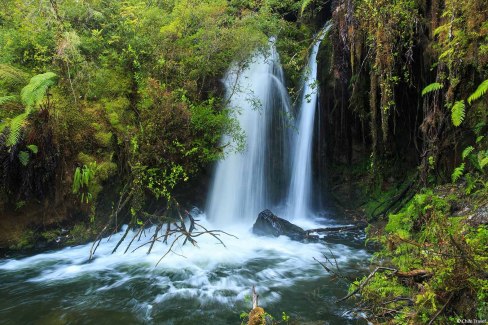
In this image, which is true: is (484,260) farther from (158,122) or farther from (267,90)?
(267,90)

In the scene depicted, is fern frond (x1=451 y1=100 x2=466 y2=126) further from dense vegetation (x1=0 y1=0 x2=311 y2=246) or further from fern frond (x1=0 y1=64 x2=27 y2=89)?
fern frond (x1=0 y1=64 x2=27 y2=89)

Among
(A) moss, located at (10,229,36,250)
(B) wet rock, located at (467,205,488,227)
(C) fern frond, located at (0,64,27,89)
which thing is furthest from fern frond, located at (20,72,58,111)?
(B) wet rock, located at (467,205,488,227)

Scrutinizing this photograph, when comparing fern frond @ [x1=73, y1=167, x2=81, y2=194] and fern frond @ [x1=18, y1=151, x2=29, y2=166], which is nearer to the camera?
fern frond @ [x1=18, y1=151, x2=29, y2=166]

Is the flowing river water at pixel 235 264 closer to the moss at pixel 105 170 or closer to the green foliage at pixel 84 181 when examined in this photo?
the green foliage at pixel 84 181

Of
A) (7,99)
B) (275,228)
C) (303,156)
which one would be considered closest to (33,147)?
(7,99)

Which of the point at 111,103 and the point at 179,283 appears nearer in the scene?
the point at 179,283

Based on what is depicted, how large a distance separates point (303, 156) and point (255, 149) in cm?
142

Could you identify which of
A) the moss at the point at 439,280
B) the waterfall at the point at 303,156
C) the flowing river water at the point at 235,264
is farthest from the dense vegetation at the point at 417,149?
the flowing river water at the point at 235,264

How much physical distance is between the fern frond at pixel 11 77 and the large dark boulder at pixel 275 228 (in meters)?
6.09

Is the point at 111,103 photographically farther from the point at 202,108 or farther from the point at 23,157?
the point at 23,157

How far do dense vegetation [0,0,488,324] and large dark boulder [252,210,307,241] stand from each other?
178 centimetres

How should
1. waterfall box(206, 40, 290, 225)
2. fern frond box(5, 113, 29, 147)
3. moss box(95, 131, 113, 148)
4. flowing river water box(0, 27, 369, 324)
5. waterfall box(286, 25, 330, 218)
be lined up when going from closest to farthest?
flowing river water box(0, 27, 369, 324), fern frond box(5, 113, 29, 147), moss box(95, 131, 113, 148), waterfall box(206, 40, 290, 225), waterfall box(286, 25, 330, 218)

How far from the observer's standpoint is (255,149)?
33.8ft

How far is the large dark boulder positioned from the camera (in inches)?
311
